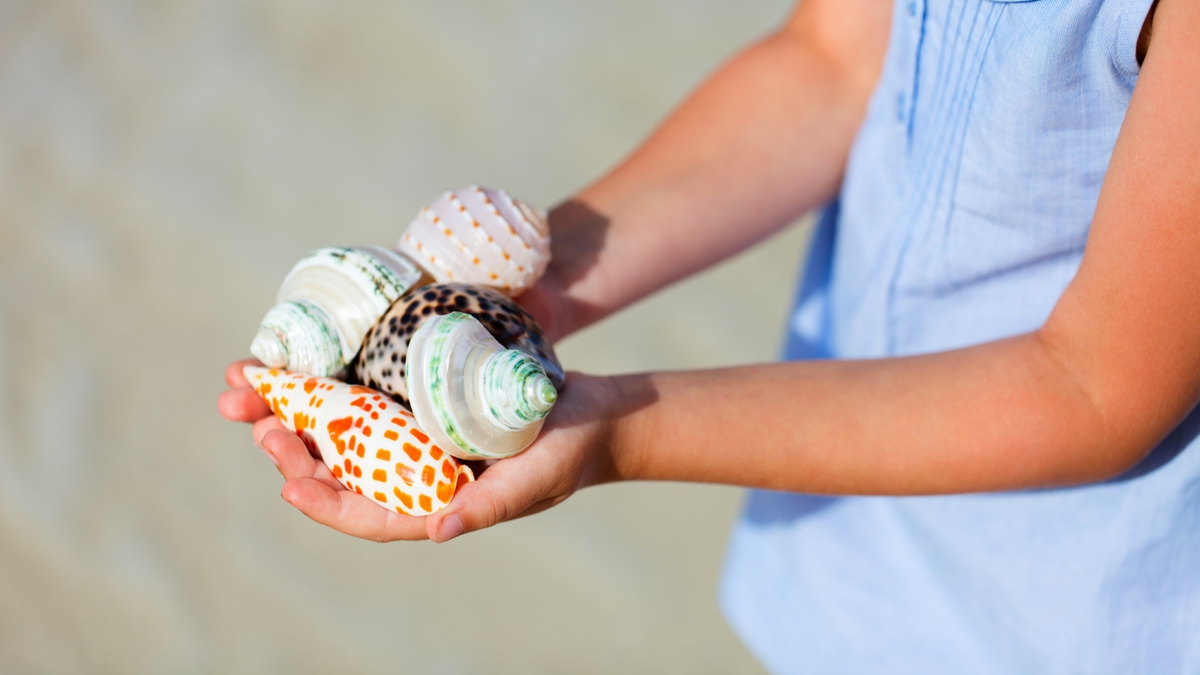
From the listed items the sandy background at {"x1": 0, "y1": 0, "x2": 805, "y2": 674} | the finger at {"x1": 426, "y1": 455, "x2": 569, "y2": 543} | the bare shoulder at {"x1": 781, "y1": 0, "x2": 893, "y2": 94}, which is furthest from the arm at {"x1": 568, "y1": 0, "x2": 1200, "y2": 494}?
the sandy background at {"x1": 0, "y1": 0, "x2": 805, "y2": 674}

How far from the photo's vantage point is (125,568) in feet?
7.32

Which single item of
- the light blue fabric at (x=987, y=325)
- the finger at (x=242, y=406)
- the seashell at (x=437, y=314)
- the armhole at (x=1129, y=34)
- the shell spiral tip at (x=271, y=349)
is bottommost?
the light blue fabric at (x=987, y=325)

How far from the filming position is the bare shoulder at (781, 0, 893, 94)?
135 centimetres

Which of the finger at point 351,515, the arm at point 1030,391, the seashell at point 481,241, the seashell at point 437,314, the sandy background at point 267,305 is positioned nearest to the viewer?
the arm at point 1030,391

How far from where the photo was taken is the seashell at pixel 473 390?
90 cm

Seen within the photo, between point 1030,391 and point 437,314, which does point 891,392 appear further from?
point 437,314

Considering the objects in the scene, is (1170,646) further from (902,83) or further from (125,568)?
(125,568)

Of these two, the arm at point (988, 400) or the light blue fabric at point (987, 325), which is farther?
the light blue fabric at point (987, 325)

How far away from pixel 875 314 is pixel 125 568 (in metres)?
1.87

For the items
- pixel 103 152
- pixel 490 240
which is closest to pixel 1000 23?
pixel 490 240

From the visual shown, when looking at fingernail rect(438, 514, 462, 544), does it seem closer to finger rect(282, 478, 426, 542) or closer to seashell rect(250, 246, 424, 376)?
finger rect(282, 478, 426, 542)

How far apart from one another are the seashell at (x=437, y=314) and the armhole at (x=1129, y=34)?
0.64m

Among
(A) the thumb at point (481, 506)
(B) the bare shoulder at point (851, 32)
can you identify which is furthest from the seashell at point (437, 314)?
(B) the bare shoulder at point (851, 32)

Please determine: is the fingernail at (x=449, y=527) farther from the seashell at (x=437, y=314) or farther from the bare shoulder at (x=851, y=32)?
the bare shoulder at (x=851, y=32)
